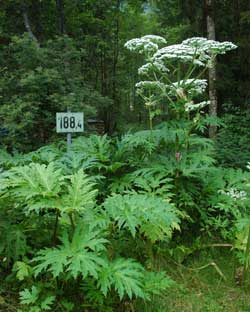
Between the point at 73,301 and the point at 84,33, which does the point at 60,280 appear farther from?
the point at 84,33

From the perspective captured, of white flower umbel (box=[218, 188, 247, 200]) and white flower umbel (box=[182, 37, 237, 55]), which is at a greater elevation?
white flower umbel (box=[182, 37, 237, 55])

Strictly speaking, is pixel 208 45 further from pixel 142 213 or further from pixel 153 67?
pixel 142 213

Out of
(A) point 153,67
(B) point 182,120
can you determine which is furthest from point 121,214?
(A) point 153,67

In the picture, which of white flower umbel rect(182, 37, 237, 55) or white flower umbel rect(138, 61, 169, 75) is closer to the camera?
white flower umbel rect(182, 37, 237, 55)

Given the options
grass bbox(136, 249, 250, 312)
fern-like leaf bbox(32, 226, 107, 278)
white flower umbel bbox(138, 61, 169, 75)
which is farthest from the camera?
white flower umbel bbox(138, 61, 169, 75)

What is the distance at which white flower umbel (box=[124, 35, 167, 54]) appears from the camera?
3.99 meters

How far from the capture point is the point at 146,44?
3.99m

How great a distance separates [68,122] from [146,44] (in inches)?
54.9

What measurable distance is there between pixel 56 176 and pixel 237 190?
2.07 meters

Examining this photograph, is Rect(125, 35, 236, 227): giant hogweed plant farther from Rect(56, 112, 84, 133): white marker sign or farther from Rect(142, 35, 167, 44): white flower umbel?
Rect(56, 112, 84, 133): white marker sign

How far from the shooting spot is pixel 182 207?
12.9 ft

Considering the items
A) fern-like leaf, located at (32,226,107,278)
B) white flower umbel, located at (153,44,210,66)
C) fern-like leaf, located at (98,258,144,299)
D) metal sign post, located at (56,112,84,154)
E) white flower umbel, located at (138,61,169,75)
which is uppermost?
white flower umbel, located at (153,44,210,66)

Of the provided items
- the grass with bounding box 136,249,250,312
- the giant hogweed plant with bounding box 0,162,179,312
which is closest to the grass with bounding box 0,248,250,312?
the grass with bounding box 136,249,250,312

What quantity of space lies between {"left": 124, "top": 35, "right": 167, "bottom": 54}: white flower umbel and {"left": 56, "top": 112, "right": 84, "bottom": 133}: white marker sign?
3.68 feet
